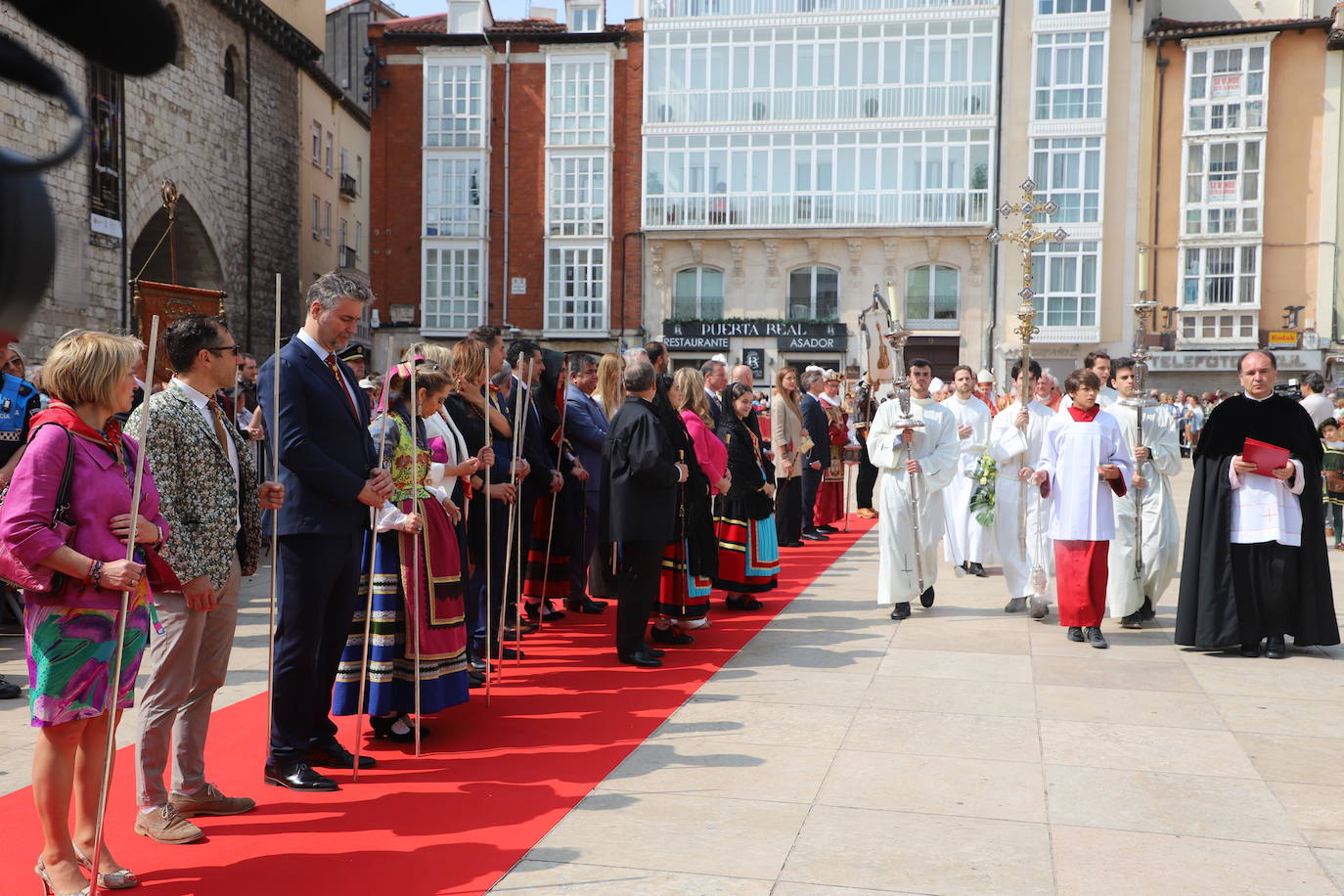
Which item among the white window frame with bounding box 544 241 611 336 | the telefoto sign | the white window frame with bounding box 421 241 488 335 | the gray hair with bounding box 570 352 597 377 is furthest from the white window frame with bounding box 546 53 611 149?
the gray hair with bounding box 570 352 597 377

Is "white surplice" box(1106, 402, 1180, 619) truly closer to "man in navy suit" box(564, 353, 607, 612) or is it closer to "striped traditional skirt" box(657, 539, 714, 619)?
"striped traditional skirt" box(657, 539, 714, 619)

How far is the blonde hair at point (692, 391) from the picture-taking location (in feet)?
26.7

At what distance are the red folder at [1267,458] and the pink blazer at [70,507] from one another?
6.47 m

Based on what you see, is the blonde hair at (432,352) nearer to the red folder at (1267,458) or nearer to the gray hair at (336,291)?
the gray hair at (336,291)

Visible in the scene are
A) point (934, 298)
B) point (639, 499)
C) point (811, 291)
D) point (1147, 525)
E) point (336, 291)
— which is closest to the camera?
point (336, 291)

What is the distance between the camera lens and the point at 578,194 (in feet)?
119

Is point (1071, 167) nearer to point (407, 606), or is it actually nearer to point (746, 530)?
point (746, 530)

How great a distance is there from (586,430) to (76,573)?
517 cm

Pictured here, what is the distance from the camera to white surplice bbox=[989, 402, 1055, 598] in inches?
357

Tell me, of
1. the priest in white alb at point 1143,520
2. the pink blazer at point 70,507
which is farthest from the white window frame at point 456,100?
the pink blazer at point 70,507

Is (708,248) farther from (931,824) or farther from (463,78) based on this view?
(931,824)

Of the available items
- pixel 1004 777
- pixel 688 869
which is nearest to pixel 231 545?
pixel 688 869

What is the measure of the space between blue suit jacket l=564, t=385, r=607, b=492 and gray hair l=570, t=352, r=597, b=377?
19cm

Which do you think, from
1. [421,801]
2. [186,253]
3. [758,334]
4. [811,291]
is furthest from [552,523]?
[811,291]
